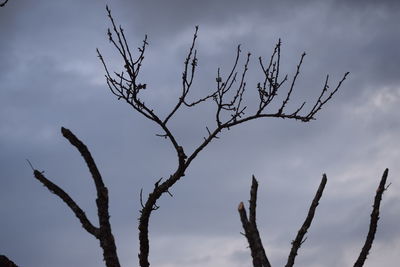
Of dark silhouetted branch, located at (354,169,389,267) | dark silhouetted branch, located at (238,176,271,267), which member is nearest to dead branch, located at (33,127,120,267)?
dark silhouetted branch, located at (238,176,271,267)

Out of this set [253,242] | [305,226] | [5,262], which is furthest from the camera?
[305,226]

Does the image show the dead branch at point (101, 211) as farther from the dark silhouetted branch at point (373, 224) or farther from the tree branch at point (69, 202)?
the dark silhouetted branch at point (373, 224)

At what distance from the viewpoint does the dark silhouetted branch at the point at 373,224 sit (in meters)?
4.75

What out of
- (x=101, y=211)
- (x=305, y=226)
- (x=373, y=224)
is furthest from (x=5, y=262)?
(x=373, y=224)

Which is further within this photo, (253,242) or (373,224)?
(373,224)

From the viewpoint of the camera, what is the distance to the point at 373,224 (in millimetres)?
4949

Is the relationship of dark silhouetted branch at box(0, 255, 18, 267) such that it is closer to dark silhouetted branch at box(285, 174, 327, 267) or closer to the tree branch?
the tree branch

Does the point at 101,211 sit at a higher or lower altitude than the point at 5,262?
higher

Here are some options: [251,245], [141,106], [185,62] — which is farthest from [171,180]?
[251,245]

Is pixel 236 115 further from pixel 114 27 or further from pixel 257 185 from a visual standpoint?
pixel 257 185

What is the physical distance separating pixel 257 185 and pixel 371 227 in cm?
142

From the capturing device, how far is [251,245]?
3.42m

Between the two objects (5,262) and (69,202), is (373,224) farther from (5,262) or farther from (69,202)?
(5,262)

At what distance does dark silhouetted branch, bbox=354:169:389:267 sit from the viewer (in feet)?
15.6
